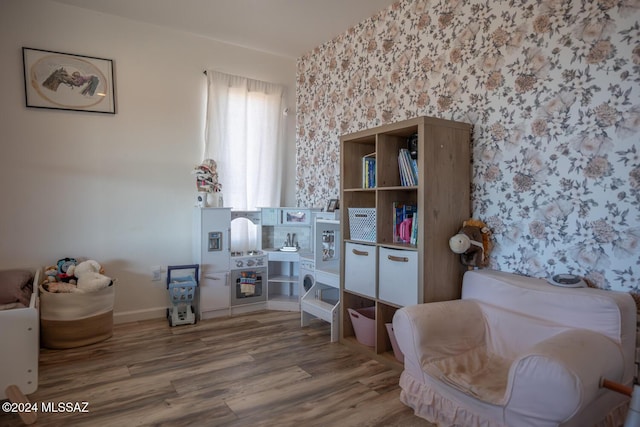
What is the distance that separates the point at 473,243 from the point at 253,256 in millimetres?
2288

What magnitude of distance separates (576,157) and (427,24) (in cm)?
152

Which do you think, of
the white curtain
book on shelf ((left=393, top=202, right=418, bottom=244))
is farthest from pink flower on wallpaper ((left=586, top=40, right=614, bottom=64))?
the white curtain

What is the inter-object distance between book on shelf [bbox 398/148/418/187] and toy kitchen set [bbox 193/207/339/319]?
2.94ft

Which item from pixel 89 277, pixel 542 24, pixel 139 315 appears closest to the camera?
pixel 542 24

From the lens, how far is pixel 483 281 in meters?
2.24

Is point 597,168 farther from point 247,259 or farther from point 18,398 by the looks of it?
point 18,398

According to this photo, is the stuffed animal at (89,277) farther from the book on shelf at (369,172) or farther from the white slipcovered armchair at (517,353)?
the white slipcovered armchair at (517,353)

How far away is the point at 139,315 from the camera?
3586 millimetres

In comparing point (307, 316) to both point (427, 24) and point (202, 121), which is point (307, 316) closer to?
point (202, 121)

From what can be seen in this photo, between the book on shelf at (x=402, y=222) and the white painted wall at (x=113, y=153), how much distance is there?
219 cm

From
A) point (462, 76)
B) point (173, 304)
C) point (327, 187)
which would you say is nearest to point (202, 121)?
point (327, 187)

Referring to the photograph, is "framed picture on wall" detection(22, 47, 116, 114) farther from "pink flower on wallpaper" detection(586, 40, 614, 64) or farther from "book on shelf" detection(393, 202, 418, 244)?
"pink flower on wallpaper" detection(586, 40, 614, 64)

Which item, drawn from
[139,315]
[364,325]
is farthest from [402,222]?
[139,315]

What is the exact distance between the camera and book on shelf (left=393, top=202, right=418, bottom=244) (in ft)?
8.69
